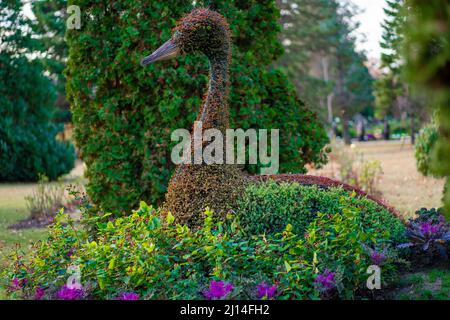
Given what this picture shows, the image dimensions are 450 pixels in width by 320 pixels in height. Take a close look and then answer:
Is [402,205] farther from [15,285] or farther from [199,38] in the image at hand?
[15,285]

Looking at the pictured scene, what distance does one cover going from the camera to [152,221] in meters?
4.23

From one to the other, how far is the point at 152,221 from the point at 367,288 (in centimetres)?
174

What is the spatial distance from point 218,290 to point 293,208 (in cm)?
127

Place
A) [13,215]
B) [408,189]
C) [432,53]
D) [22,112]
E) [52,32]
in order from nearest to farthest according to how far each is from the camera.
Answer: [432,53], [13,215], [408,189], [22,112], [52,32]

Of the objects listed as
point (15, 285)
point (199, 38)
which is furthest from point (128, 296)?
point (199, 38)

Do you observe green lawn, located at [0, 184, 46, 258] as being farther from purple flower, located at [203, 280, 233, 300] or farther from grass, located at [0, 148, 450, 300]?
purple flower, located at [203, 280, 233, 300]

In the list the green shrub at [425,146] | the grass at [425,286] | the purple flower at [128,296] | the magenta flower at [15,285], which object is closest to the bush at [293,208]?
the grass at [425,286]

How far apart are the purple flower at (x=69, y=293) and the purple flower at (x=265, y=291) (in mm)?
1238

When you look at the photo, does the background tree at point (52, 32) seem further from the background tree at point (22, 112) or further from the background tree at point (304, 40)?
the background tree at point (304, 40)

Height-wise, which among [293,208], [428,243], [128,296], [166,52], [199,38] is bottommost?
[128,296]

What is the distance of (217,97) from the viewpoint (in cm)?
480

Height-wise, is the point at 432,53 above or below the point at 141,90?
below

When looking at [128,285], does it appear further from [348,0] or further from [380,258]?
[348,0]

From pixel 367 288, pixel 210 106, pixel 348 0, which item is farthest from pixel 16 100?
pixel 348 0
